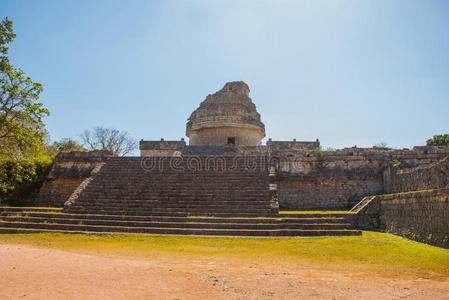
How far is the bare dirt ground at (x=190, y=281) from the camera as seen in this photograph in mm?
4707

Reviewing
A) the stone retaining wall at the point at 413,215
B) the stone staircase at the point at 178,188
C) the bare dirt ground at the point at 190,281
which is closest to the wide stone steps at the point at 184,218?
the stone staircase at the point at 178,188

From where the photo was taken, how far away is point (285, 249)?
8.72m

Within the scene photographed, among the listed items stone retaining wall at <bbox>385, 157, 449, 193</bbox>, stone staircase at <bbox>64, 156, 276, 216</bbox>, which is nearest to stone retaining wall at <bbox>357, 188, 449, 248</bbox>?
stone retaining wall at <bbox>385, 157, 449, 193</bbox>

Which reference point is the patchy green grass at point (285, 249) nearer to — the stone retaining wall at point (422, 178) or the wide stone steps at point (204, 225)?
the wide stone steps at point (204, 225)

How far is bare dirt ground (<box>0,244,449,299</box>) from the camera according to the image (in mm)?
4707

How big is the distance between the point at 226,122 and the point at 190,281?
777 inches

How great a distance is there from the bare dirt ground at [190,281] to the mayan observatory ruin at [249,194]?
3.85m

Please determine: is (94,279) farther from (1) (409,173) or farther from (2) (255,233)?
(1) (409,173)

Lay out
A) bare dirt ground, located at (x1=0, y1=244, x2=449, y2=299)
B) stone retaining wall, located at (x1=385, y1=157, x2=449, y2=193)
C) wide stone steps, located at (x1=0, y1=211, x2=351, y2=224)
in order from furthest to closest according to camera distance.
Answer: wide stone steps, located at (x1=0, y1=211, x2=351, y2=224), stone retaining wall, located at (x1=385, y1=157, x2=449, y2=193), bare dirt ground, located at (x1=0, y1=244, x2=449, y2=299)

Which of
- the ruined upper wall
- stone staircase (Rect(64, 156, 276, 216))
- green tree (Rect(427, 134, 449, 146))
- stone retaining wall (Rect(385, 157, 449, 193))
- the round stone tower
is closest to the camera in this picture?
stone retaining wall (Rect(385, 157, 449, 193))

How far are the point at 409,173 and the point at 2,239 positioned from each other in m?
12.6

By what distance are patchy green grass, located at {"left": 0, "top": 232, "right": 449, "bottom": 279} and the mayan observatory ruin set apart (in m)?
0.86

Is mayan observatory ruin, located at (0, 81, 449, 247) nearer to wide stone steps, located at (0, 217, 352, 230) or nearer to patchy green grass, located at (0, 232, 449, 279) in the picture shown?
wide stone steps, located at (0, 217, 352, 230)

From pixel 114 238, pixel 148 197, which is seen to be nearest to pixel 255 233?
pixel 114 238
